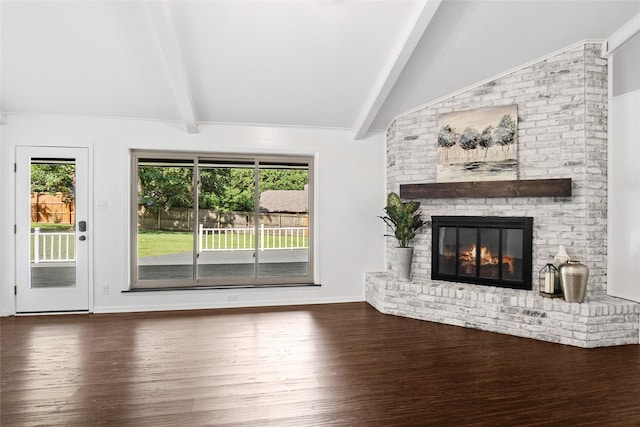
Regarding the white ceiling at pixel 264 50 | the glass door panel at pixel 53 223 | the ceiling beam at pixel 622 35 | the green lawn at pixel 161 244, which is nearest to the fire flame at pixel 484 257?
the white ceiling at pixel 264 50

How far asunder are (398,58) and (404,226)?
2.04 m

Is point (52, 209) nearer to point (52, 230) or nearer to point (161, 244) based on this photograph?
point (52, 230)

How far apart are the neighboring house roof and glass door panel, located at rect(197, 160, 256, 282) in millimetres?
515

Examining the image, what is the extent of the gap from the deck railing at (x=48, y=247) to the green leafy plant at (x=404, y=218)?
417cm

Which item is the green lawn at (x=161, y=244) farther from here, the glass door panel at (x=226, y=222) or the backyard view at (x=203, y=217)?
the glass door panel at (x=226, y=222)

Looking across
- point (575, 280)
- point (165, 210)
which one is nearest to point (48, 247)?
point (165, 210)

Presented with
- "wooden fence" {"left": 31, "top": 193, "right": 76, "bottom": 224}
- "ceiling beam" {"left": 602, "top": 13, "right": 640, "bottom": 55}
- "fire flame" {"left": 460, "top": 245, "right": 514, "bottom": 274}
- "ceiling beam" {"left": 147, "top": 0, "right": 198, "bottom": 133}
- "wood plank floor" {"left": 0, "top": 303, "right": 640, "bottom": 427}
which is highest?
"ceiling beam" {"left": 602, "top": 13, "right": 640, "bottom": 55}

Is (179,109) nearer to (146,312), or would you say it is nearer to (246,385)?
(146,312)

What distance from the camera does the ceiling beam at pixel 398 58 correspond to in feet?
9.32

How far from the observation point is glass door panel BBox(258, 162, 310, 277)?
Answer: 586cm

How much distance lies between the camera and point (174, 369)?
9.14ft

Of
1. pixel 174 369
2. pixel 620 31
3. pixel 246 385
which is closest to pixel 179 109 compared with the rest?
pixel 174 369

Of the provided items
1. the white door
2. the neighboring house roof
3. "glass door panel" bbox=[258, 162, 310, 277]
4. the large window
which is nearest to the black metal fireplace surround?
the large window

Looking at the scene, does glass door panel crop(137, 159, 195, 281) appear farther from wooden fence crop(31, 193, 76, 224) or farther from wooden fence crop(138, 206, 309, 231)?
wooden fence crop(31, 193, 76, 224)
